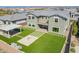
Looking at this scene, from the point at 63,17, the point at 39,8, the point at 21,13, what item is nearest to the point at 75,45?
the point at 63,17

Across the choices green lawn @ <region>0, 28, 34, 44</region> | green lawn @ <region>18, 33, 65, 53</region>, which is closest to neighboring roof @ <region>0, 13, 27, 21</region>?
green lawn @ <region>0, 28, 34, 44</region>

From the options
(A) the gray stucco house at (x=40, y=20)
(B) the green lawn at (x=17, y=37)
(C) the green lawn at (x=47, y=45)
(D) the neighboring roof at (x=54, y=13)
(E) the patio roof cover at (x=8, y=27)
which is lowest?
(C) the green lawn at (x=47, y=45)

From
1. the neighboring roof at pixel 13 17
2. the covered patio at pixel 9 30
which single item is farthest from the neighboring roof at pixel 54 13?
the covered patio at pixel 9 30

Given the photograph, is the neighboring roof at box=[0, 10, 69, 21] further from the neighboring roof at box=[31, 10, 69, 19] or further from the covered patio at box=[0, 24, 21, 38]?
the covered patio at box=[0, 24, 21, 38]

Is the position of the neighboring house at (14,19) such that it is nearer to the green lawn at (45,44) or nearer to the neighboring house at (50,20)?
the neighboring house at (50,20)

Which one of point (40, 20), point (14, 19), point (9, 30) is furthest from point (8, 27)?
point (40, 20)

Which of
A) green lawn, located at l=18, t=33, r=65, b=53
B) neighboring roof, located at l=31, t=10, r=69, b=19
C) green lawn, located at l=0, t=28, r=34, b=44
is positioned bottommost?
green lawn, located at l=18, t=33, r=65, b=53
